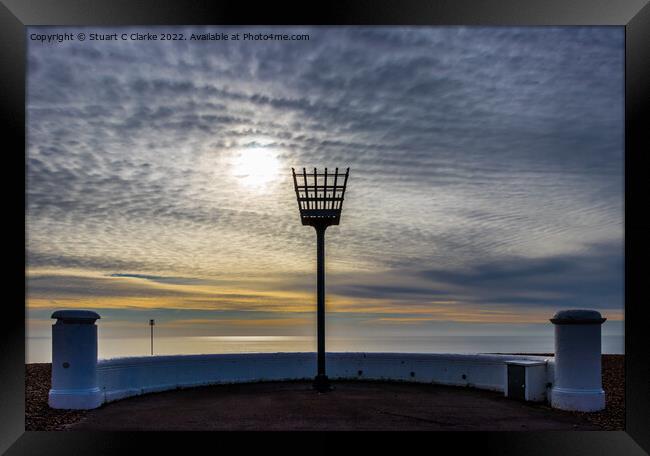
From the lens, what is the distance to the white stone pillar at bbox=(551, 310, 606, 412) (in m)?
12.9

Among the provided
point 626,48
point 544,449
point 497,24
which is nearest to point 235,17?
point 497,24

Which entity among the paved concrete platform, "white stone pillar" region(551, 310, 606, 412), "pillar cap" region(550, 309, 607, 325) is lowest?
the paved concrete platform

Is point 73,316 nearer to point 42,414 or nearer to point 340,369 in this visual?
point 42,414

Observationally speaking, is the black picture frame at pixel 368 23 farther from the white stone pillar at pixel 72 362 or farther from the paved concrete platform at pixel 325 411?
the white stone pillar at pixel 72 362

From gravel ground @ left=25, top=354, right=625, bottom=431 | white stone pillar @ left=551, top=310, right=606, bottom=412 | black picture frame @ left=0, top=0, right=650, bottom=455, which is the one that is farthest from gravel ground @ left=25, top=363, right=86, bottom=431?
white stone pillar @ left=551, top=310, right=606, bottom=412

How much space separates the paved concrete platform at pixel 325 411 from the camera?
37.0ft

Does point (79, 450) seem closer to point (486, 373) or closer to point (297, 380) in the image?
point (297, 380)

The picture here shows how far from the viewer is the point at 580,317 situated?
42.4ft

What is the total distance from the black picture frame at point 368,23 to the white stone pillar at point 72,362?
102 inches

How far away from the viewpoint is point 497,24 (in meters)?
10.1

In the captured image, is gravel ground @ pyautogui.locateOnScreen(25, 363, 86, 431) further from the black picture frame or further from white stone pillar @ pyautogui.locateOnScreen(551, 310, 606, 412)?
white stone pillar @ pyautogui.locateOnScreen(551, 310, 606, 412)

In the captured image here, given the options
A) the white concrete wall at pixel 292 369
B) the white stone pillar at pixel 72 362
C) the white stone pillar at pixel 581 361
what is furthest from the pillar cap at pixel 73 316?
the white stone pillar at pixel 581 361

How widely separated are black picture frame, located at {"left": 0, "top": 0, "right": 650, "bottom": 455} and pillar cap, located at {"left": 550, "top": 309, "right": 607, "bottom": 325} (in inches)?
118

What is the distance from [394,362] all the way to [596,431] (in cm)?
780
